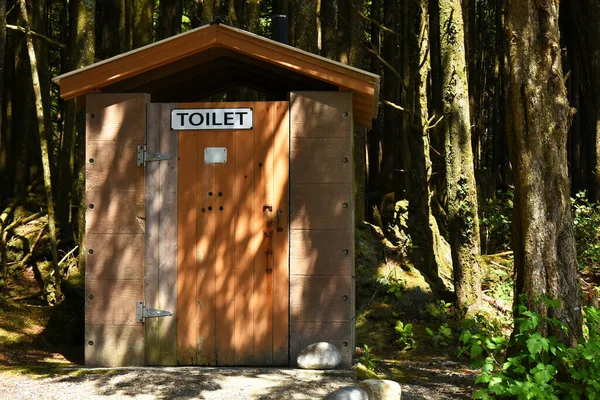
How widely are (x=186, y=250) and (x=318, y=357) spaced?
1.78 m

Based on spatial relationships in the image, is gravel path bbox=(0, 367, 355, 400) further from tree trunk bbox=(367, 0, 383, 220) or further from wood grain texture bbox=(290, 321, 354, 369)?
tree trunk bbox=(367, 0, 383, 220)

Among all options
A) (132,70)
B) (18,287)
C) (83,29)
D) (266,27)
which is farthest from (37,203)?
(266,27)

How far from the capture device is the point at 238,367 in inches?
366

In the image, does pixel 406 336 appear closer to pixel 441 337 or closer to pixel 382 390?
pixel 441 337

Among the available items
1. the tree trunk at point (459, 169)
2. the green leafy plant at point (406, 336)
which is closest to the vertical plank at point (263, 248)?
the green leafy plant at point (406, 336)

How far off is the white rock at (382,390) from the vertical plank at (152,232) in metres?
2.71

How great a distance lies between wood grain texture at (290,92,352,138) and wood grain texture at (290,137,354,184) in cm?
8

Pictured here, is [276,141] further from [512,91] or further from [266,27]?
[266,27]

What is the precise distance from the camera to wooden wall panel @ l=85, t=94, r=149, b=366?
9453 millimetres

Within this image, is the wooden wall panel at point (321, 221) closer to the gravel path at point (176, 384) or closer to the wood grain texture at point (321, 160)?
the wood grain texture at point (321, 160)

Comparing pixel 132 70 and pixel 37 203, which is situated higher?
pixel 132 70

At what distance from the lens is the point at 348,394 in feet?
23.8

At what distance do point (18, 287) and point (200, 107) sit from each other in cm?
686

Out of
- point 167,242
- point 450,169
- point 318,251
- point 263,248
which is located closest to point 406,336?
point 450,169
